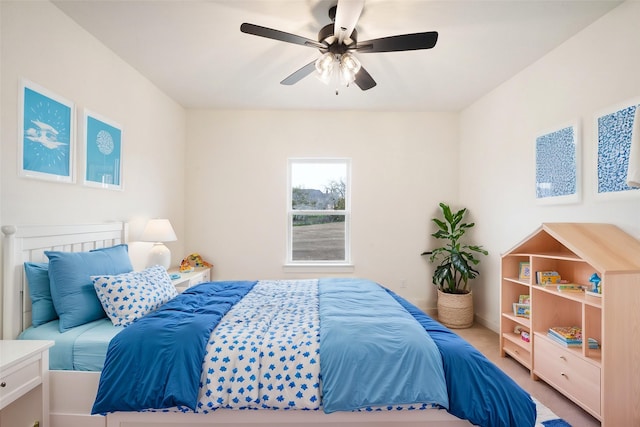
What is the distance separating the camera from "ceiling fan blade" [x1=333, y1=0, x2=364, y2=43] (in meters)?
1.74

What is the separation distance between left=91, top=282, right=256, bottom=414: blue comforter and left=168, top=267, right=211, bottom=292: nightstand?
1375mm

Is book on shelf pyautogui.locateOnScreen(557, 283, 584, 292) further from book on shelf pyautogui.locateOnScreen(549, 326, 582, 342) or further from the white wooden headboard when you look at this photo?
the white wooden headboard

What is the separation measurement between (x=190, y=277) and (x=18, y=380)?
5.99ft

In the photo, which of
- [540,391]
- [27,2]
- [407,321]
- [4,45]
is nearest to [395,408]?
[407,321]

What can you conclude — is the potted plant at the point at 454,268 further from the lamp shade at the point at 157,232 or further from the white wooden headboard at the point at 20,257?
the white wooden headboard at the point at 20,257

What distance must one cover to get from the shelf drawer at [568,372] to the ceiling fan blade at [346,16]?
258cm

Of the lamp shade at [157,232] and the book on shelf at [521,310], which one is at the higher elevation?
the lamp shade at [157,232]

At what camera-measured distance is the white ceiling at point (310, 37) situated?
2199mm

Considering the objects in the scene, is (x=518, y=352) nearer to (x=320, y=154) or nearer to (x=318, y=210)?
(x=318, y=210)

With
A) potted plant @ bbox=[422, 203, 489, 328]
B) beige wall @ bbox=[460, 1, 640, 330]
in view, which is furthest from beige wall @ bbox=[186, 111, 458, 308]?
beige wall @ bbox=[460, 1, 640, 330]

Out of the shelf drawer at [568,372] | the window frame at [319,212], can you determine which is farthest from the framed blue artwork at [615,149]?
the window frame at [319,212]

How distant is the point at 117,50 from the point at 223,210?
211 cm

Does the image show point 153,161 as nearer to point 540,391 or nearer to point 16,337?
point 16,337

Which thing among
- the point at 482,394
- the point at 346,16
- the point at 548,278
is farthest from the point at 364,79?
the point at 482,394
